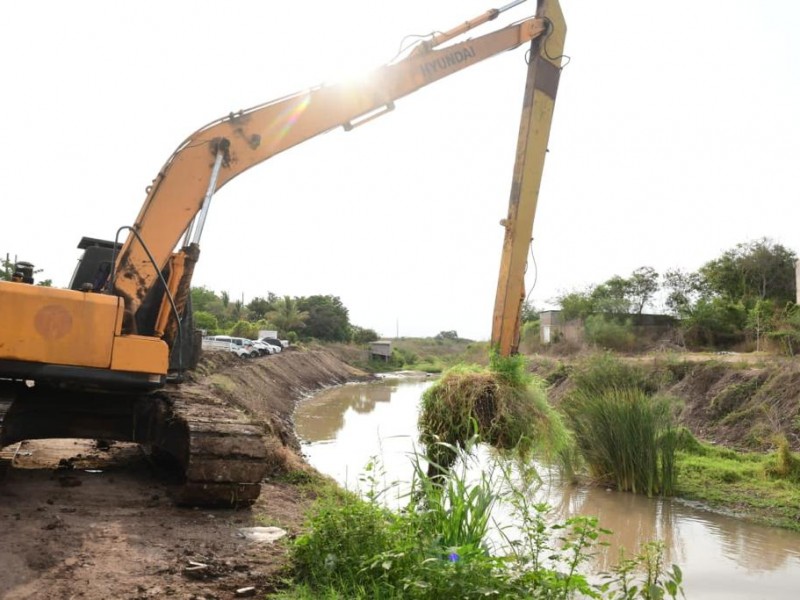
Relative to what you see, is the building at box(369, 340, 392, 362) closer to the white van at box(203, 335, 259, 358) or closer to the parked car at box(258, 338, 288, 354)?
the parked car at box(258, 338, 288, 354)

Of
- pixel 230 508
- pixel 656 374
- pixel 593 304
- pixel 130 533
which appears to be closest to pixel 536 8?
pixel 230 508

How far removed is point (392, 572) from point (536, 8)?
680cm

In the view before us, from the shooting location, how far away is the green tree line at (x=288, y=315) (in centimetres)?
5231

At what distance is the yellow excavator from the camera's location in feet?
17.7

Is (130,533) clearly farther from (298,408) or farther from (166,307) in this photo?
(298,408)

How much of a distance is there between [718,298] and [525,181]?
27.9m

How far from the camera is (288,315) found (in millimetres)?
56156

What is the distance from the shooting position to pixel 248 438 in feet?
18.5

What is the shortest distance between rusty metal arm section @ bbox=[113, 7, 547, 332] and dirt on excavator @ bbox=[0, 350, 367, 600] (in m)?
1.55

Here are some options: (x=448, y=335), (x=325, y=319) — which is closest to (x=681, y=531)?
(x=325, y=319)

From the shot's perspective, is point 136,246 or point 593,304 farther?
point 593,304

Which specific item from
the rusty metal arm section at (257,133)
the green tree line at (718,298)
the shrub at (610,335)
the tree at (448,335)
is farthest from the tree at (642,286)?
the tree at (448,335)

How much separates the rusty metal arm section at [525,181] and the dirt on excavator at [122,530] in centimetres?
266

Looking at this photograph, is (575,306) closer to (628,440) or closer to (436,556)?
(628,440)
